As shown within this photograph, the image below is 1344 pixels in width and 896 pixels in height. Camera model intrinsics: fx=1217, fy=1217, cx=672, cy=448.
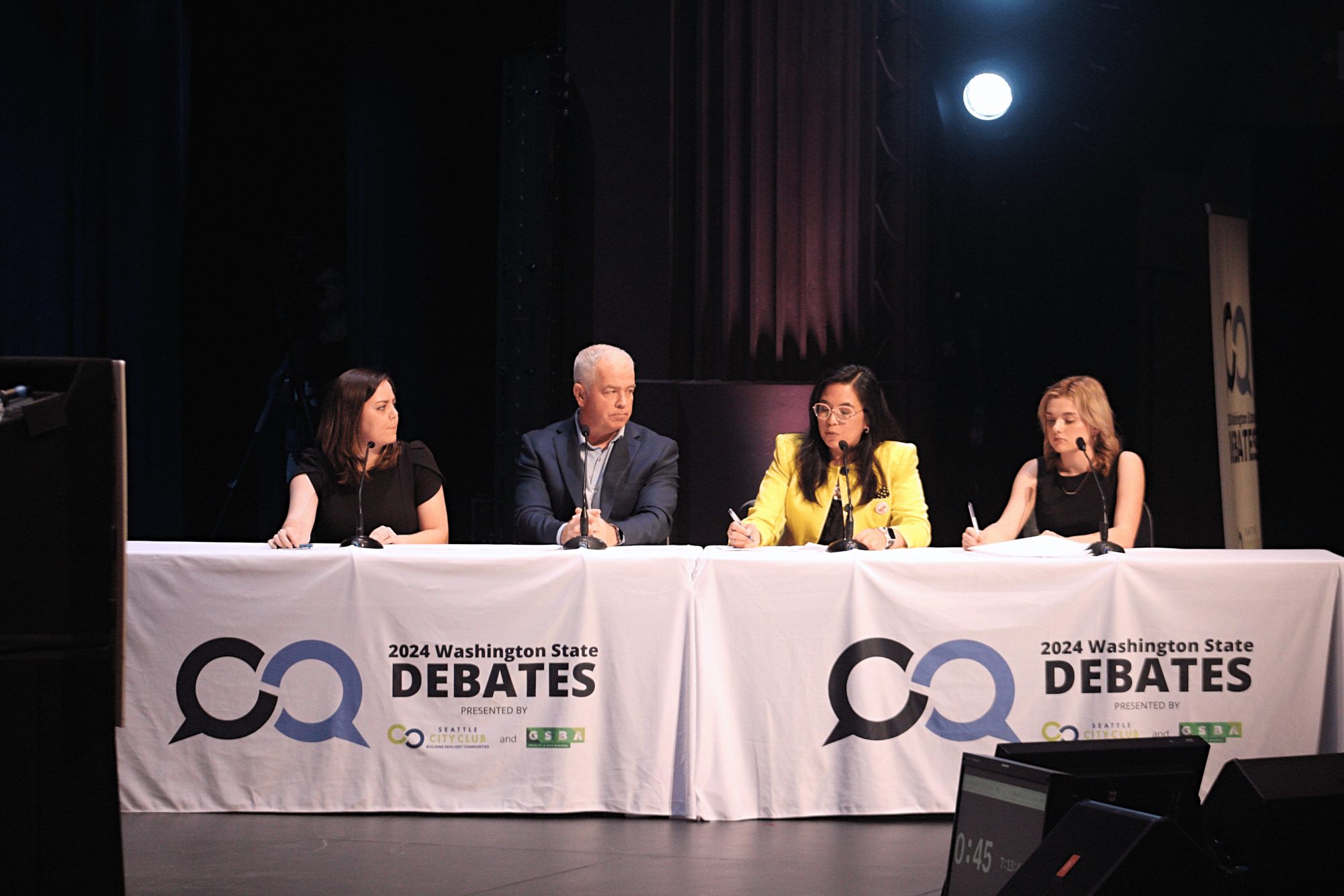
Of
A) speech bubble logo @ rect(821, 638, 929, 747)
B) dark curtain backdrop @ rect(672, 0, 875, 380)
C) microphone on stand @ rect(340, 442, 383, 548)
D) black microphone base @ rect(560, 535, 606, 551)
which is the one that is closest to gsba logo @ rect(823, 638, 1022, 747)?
speech bubble logo @ rect(821, 638, 929, 747)

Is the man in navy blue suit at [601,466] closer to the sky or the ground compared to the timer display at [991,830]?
closer to the sky

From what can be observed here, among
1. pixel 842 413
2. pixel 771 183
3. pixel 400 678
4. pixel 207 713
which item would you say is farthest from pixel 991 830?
pixel 771 183

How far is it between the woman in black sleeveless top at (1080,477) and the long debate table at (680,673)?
632 millimetres

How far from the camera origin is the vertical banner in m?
5.11

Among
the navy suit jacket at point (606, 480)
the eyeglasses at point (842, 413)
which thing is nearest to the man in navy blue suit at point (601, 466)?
the navy suit jacket at point (606, 480)

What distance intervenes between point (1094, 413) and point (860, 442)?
0.76 m

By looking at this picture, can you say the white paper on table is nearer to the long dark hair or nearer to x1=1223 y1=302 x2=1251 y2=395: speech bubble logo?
the long dark hair

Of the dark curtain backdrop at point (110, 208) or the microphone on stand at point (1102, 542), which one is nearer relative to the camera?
the microphone on stand at point (1102, 542)

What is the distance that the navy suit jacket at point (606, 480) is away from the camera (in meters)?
4.00

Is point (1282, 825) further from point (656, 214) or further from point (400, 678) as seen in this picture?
point (656, 214)

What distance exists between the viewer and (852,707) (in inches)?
129

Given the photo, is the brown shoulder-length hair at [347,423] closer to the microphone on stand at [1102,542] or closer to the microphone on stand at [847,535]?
the microphone on stand at [847,535]

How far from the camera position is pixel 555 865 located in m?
2.88

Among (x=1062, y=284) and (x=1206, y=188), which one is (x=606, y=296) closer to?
(x=1062, y=284)
